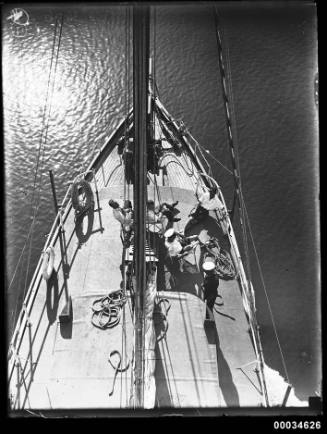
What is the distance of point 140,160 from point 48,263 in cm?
469

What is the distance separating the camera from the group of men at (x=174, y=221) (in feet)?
32.0

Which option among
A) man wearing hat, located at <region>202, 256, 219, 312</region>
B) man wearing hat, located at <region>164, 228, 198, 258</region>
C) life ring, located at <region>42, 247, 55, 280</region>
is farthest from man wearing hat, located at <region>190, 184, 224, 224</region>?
life ring, located at <region>42, 247, 55, 280</region>

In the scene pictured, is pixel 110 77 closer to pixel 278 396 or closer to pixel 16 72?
pixel 16 72

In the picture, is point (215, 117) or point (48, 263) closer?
point (48, 263)

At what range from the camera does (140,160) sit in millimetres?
6832

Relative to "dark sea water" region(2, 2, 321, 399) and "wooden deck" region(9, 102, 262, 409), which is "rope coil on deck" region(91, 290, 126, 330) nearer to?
"wooden deck" region(9, 102, 262, 409)

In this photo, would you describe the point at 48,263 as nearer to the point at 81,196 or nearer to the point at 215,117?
the point at 81,196

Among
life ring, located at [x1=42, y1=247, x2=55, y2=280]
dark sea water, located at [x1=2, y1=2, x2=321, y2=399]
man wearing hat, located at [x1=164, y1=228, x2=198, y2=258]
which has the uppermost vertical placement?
dark sea water, located at [x1=2, y1=2, x2=321, y2=399]

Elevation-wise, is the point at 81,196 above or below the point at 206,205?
above

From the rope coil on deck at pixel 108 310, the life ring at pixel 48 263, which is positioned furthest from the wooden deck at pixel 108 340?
the life ring at pixel 48 263

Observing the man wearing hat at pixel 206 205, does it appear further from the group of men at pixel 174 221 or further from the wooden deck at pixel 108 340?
the wooden deck at pixel 108 340

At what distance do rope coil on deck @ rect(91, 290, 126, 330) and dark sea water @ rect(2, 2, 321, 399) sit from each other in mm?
3223

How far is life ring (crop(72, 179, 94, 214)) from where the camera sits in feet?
37.4

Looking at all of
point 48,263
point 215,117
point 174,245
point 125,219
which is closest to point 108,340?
point 48,263
